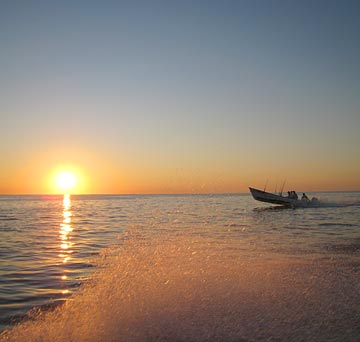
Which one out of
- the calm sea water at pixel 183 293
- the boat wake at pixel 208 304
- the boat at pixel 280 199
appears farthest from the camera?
the boat at pixel 280 199

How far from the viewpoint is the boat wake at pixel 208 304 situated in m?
5.99

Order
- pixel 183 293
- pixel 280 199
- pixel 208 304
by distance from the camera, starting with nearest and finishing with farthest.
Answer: pixel 208 304, pixel 183 293, pixel 280 199

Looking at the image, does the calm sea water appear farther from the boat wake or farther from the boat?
the boat

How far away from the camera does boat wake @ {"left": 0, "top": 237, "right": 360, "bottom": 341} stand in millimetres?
5992

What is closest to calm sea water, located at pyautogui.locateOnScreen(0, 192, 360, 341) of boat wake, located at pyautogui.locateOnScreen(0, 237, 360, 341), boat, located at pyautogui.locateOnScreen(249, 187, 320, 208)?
boat wake, located at pyautogui.locateOnScreen(0, 237, 360, 341)

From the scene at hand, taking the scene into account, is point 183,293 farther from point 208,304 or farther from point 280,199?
point 280,199

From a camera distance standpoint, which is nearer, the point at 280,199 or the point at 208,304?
the point at 208,304

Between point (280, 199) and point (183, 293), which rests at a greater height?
point (280, 199)

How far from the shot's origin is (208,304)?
7566 millimetres

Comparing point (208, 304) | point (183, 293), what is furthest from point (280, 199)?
point (208, 304)

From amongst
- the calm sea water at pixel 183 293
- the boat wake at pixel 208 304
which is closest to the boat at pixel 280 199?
the calm sea water at pixel 183 293

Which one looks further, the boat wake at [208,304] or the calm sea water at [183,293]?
the calm sea water at [183,293]

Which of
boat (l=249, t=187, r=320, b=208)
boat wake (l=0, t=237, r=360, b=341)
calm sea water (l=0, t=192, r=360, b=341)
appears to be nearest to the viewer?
boat wake (l=0, t=237, r=360, b=341)

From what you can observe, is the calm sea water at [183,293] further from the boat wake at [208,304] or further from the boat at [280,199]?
the boat at [280,199]
